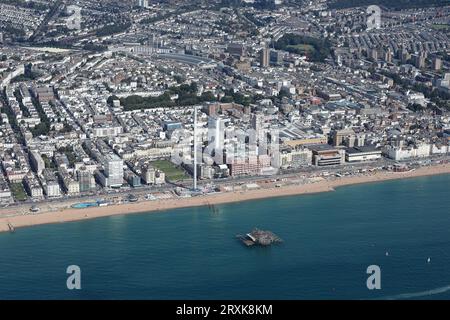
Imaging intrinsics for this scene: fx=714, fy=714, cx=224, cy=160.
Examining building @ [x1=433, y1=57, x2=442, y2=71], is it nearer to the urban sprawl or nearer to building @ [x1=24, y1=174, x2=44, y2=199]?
the urban sprawl

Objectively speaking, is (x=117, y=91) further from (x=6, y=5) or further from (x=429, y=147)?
(x=6, y=5)

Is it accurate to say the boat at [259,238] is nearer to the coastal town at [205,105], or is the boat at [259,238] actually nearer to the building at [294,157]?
the coastal town at [205,105]

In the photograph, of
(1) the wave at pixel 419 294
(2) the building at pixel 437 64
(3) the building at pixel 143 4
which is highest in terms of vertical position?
(3) the building at pixel 143 4

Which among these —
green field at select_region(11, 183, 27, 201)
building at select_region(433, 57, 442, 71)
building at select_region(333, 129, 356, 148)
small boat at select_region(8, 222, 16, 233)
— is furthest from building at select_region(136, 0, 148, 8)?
small boat at select_region(8, 222, 16, 233)

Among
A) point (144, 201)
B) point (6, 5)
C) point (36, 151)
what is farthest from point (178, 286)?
point (6, 5)

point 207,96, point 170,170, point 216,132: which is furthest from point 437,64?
point 170,170

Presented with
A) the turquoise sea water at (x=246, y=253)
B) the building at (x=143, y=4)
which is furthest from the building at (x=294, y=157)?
the building at (x=143, y=4)

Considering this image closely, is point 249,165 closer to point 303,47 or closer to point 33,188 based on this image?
point 33,188

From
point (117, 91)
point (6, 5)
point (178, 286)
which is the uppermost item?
point (6, 5)
